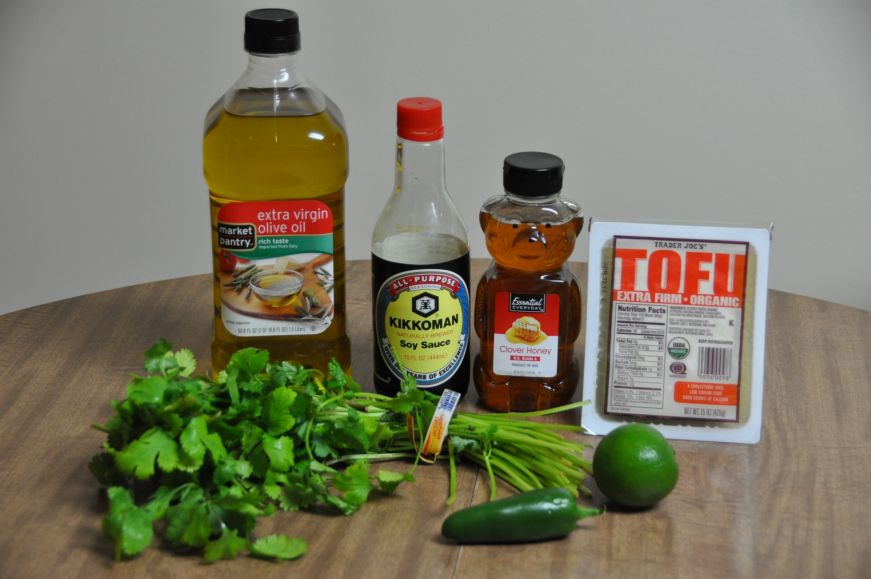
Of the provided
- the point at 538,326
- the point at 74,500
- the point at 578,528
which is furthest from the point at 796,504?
the point at 74,500

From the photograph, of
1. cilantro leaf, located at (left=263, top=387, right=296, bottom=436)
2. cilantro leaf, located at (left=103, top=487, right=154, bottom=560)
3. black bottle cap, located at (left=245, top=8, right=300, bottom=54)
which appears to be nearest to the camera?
cilantro leaf, located at (left=103, top=487, right=154, bottom=560)

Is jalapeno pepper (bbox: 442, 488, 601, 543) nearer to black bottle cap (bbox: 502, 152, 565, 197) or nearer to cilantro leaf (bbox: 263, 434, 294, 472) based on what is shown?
cilantro leaf (bbox: 263, 434, 294, 472)

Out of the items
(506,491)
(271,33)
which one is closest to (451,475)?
(506,491)

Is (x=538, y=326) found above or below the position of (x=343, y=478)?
above

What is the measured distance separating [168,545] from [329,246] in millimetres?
418

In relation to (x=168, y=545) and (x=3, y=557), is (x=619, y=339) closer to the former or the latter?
(x=168, y=545)

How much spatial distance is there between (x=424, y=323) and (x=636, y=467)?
1.03ft

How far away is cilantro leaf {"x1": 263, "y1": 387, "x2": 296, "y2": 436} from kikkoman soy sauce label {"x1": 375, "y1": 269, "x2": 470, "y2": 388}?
7.4 inches

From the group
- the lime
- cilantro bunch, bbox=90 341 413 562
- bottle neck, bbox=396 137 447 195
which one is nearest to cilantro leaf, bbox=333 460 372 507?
cilantro bunch, bbox=90 341 413 562

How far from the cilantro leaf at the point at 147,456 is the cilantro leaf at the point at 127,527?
3 centimetres

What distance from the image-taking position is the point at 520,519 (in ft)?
3.87

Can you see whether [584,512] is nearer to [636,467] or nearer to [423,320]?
[636,467]

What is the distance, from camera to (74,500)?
1271 mm

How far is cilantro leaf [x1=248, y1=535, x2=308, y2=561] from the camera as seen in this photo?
116 centimetres
